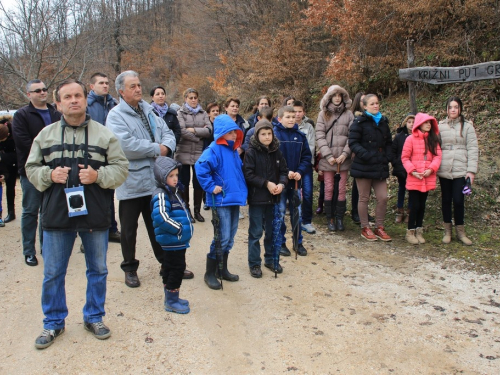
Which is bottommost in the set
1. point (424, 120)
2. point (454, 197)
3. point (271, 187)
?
point (454, 197)

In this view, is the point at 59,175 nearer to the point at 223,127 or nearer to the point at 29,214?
the point at 223,127

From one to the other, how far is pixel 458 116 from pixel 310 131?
85.3 inches

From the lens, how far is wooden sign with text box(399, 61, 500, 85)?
19.4 ft

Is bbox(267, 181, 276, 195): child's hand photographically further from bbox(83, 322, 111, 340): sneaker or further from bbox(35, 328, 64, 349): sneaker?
bbox(35, 328, 64, 349): sneaker

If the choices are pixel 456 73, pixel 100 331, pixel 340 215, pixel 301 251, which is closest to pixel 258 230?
pixel 301 251

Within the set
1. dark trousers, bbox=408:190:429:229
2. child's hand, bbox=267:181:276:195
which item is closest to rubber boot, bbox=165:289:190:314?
child's hand, bbox=267:181:276:195

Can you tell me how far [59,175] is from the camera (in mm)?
3088

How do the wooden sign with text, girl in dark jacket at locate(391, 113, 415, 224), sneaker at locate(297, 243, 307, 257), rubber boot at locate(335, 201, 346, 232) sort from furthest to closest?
girl in dark jacket at locate(391, 113, 415, 224) → rubber boot at locate(335, 201, 346, 232) → the wooden sign with text → sneaker at locate(297, 243, 307, 257)

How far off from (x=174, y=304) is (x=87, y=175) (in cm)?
153

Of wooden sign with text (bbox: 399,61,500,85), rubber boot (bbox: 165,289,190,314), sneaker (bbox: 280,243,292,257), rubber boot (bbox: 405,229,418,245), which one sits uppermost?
wooden sign with text (bbox: 399,61,500,85)

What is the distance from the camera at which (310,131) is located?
21.4 feet

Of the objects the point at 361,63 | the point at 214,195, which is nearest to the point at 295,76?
the point at 361,63

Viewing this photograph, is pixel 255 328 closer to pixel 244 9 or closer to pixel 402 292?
pixel 402 292

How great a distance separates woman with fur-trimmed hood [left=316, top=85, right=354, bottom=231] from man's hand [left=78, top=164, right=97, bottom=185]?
4.03 metres
